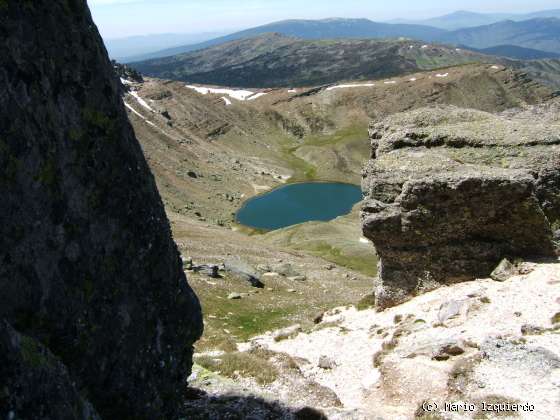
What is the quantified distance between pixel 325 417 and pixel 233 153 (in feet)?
588

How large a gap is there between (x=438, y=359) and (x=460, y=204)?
9645mm

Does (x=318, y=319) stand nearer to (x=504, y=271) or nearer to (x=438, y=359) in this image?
(x=504, y=271)

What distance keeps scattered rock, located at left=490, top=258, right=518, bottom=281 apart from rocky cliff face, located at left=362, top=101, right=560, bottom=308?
59 cm

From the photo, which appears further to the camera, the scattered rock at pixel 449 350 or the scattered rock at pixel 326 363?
the scattered rock at pixel 326 363

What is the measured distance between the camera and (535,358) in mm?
17922

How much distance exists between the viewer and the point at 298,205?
145375 mm

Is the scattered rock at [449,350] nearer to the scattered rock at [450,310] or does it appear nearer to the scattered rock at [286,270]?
the scattered rock at [450,310]

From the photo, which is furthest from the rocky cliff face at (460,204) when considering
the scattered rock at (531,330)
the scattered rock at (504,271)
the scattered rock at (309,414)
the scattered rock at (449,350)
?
the scattered rock at (309,414)

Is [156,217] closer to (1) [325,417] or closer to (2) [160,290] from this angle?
(2) [160,290]

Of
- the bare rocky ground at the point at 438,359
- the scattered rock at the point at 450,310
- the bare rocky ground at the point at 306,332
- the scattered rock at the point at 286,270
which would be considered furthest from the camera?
the scattered rock at the point at 286,270

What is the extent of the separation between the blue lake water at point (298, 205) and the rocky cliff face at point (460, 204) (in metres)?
92.4

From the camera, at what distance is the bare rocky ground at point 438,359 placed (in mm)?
16906

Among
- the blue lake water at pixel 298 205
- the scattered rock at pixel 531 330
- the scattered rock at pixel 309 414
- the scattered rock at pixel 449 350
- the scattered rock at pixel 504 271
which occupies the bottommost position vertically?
the blue lake water at pixel 298 205

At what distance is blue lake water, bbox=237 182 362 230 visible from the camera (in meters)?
130
